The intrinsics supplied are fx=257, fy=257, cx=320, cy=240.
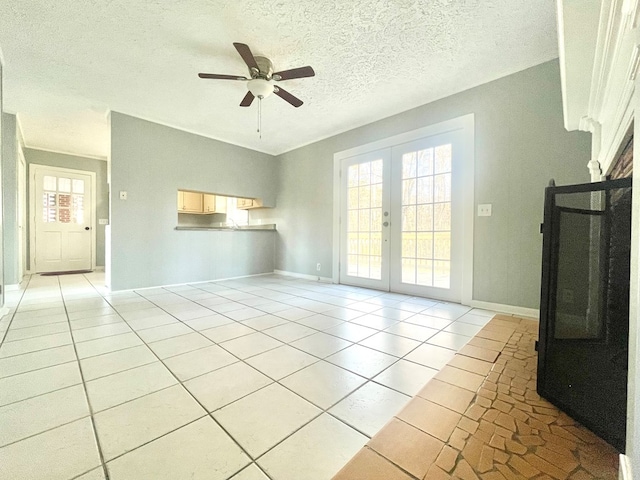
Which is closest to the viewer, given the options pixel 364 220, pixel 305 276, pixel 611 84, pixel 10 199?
pixel 611 84

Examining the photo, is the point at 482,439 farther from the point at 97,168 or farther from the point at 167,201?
the point at 97,168

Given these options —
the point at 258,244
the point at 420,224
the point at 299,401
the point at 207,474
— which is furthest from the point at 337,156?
the point at 207,474

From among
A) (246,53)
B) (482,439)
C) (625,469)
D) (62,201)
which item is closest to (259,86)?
(246,53)

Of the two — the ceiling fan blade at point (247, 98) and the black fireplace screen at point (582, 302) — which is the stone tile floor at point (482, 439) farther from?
the ceiling fan blade at point (247, 98)

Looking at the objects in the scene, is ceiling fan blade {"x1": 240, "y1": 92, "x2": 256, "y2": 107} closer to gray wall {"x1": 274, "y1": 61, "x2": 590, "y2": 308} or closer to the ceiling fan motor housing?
the ceiling fan motor housing

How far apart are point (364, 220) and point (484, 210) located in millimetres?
1601

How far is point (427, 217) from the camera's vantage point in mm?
3256

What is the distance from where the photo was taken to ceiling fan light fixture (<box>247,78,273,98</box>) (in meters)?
2.45

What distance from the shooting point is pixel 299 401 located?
1227 mm

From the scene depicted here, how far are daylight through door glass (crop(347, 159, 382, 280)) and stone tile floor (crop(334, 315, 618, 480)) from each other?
244 cm

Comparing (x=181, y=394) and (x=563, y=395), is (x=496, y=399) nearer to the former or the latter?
(x=563, y=395)

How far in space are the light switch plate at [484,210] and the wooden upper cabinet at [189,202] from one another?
601cm

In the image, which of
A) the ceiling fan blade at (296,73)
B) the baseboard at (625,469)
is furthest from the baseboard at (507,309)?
the ceiling fan blade at (296,73)

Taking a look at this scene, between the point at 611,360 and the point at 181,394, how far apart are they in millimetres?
2076
